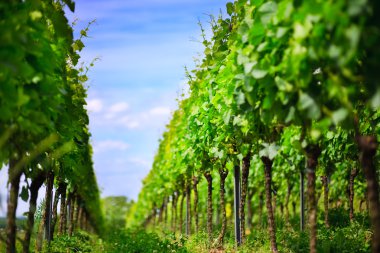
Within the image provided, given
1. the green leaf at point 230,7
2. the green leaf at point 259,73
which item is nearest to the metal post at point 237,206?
the green leaf at point 230,7

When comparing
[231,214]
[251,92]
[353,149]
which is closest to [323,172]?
[353,149]

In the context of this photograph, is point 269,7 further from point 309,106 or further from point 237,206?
point 237,206

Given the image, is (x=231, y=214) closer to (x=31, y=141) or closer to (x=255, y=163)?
(x=255, y=163)

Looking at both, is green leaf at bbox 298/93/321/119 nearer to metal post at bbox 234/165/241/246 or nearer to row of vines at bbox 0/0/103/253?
row of vines at bbox 0/0/103/253

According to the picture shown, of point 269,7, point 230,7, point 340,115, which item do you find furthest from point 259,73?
point 230,7

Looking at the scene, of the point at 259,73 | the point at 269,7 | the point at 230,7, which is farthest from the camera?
the point at 230,7

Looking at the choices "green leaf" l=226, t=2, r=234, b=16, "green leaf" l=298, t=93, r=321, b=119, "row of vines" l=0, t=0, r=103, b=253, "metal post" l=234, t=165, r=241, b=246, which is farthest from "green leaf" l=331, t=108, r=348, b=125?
"metal post" l=234, t=165, r=241, b=246

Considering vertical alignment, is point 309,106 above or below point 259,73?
below

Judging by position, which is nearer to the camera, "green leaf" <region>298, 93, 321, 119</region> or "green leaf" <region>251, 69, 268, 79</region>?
"green leaf" <region>298, 93, 321, 119</region>

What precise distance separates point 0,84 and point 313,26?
135 inches

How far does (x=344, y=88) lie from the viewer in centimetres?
552

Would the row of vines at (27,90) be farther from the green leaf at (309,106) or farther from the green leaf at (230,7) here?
the green leaf at (230,7)

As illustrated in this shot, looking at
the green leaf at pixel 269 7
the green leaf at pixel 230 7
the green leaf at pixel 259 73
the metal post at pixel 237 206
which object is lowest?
the metal post at pixel 237 206

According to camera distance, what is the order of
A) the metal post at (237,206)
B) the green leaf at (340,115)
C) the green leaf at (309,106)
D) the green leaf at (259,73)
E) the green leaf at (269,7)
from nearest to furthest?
the green leaf at (340,115) < the green leaf at (309,106) < the green leaf at (269,7) < the green leaf at (259,73) < the metal post at (237,206)
